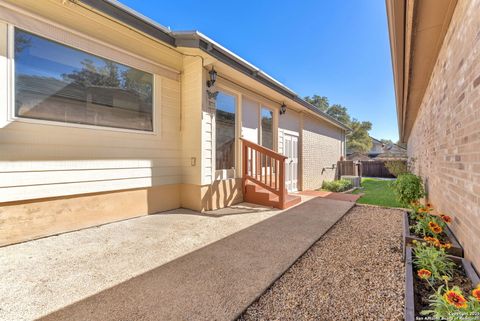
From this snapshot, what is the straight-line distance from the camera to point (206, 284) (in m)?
2.03

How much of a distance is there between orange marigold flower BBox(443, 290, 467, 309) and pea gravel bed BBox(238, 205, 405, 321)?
1.70 feet

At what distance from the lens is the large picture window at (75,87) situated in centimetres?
298

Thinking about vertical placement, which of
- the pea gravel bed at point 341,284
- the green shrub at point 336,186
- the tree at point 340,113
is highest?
the tree at point 340,113

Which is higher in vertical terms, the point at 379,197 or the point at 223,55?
the point at 223,55

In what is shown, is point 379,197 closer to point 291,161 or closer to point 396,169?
point 396,169

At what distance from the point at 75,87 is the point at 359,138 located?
35546 mm

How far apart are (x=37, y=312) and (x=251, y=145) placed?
4.51m

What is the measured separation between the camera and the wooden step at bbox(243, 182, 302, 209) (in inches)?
204

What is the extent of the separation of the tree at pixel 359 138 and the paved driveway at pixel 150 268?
31.5 meters

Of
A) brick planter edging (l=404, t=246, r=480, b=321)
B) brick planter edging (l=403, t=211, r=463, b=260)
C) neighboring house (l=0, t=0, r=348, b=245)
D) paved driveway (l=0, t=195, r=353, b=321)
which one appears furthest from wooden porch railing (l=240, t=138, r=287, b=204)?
brick planter edging (l=404, t=246, r=480, b=321)

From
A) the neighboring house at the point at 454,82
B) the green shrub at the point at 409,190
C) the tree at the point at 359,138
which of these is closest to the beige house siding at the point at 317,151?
the green shrub at the point at 409,190

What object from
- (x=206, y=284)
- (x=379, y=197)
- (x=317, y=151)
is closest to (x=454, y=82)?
(x=206, y=284)

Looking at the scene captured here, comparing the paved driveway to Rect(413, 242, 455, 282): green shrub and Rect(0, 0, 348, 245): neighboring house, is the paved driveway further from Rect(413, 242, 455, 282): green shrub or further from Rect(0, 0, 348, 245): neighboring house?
Rect(413, 242, 455, 282): green shrub

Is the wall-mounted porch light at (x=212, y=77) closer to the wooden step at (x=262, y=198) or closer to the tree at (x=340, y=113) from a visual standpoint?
the wooden step at (x=262, y=198)
